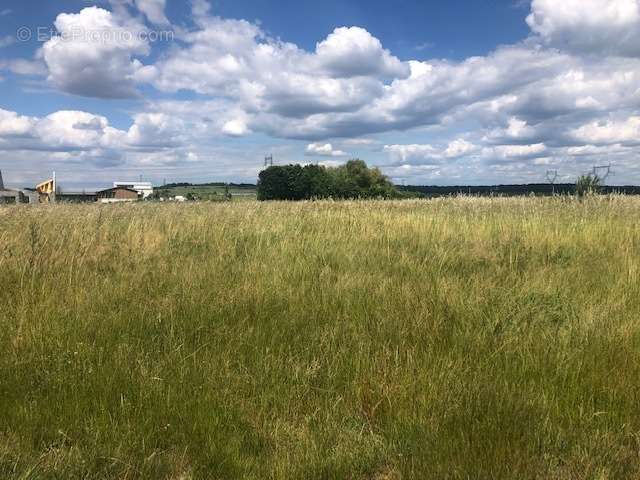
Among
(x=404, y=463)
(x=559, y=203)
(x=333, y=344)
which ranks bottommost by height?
(x=404, y=463)

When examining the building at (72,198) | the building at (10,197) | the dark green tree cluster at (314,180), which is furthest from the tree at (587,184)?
the dark green tree cluster at (314,180)

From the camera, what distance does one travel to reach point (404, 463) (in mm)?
2404

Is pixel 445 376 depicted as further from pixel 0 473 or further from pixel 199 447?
pixel 0 473

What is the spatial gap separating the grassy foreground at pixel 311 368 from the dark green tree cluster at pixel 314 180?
9466 centimetres

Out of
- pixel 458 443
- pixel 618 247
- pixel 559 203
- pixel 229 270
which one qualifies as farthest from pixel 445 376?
pixel 559 203

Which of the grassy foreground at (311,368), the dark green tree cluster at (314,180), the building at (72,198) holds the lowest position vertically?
the grassy foreground at (311,368)

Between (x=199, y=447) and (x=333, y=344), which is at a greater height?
(x=333, y=344)

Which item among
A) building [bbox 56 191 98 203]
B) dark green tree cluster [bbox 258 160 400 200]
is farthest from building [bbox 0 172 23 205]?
dark green tree cluster [bbox 258 160 400 200]

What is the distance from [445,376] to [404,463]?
3.02 feet

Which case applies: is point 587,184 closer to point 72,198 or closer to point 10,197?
point 72,198

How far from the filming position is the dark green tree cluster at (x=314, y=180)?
3964 inches

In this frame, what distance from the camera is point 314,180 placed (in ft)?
344

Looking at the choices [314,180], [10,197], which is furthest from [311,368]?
[314,180]

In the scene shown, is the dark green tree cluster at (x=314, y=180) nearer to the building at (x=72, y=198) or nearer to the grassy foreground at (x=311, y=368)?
the building at (x=72, y=198)
